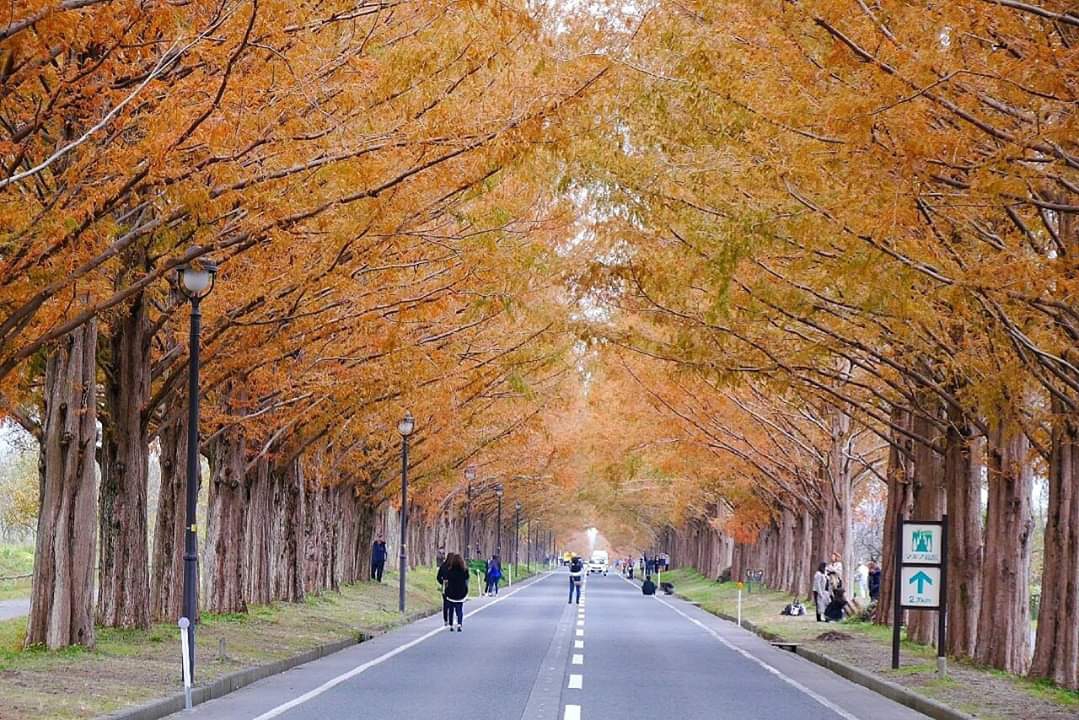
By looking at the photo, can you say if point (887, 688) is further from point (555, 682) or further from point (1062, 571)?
point (555, 682)

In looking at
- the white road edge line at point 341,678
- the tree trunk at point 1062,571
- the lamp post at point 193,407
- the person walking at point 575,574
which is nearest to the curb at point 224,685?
the lamp post at point 193,407

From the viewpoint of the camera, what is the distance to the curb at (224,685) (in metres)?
13.5

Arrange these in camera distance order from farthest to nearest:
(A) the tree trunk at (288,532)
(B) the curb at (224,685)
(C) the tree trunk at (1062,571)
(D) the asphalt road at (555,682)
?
(A) the tree trunk at (288,532) → (C) the tree trunk at (1062,571) → (D) the asphalt road at (555,682) → (B) the curb at (224,685)

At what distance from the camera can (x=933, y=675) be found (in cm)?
1964

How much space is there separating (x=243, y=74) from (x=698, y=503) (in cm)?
6352

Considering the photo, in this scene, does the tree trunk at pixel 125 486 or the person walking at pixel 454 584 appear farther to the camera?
the person walking at pixel 454 584

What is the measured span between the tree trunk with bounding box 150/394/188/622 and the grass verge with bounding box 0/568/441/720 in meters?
0.92

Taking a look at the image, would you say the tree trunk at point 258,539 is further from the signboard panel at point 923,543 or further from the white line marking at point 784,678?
the signboard panel at point 923,543

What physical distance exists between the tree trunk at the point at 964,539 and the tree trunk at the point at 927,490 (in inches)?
69.7

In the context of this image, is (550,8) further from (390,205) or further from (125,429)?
(125,429)

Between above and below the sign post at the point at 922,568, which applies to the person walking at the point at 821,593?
below

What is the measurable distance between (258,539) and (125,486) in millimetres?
11166

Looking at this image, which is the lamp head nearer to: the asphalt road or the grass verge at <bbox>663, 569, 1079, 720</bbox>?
the asphalt road

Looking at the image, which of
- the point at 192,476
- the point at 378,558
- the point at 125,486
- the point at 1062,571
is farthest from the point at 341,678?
the point at 378,558
